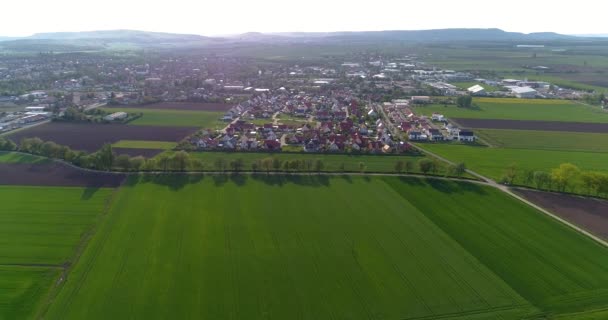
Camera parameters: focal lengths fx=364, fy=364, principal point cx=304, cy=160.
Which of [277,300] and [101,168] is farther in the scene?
[101,168]

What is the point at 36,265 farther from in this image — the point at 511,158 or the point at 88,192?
the point at 511,158

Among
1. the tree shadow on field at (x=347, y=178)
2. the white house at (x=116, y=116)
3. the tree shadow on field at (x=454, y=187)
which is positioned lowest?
the tree shadow on field at (x=454, y=187)

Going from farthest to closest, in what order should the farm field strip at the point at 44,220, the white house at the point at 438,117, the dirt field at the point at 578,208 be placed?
1. the white house at the point at 438,117
2. the dirt field at the point at 578,208
3. the farm field strip at the point at 44,220

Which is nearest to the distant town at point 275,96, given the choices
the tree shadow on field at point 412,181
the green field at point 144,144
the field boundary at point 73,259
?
the green field at point 144,144

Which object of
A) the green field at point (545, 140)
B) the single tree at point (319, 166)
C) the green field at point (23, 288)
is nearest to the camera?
the green field at point (23, 288)

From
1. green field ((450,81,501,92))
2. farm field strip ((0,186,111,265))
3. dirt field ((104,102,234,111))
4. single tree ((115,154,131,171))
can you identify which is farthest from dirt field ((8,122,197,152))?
green field ((450,81,501,92))

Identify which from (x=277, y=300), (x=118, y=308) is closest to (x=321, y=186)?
(x=277, y=300)

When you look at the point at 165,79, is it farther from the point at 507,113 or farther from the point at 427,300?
the point at 427,300

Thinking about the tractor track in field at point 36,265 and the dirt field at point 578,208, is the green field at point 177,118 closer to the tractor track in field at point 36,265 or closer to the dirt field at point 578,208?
the tractor track in field at point 36,265
